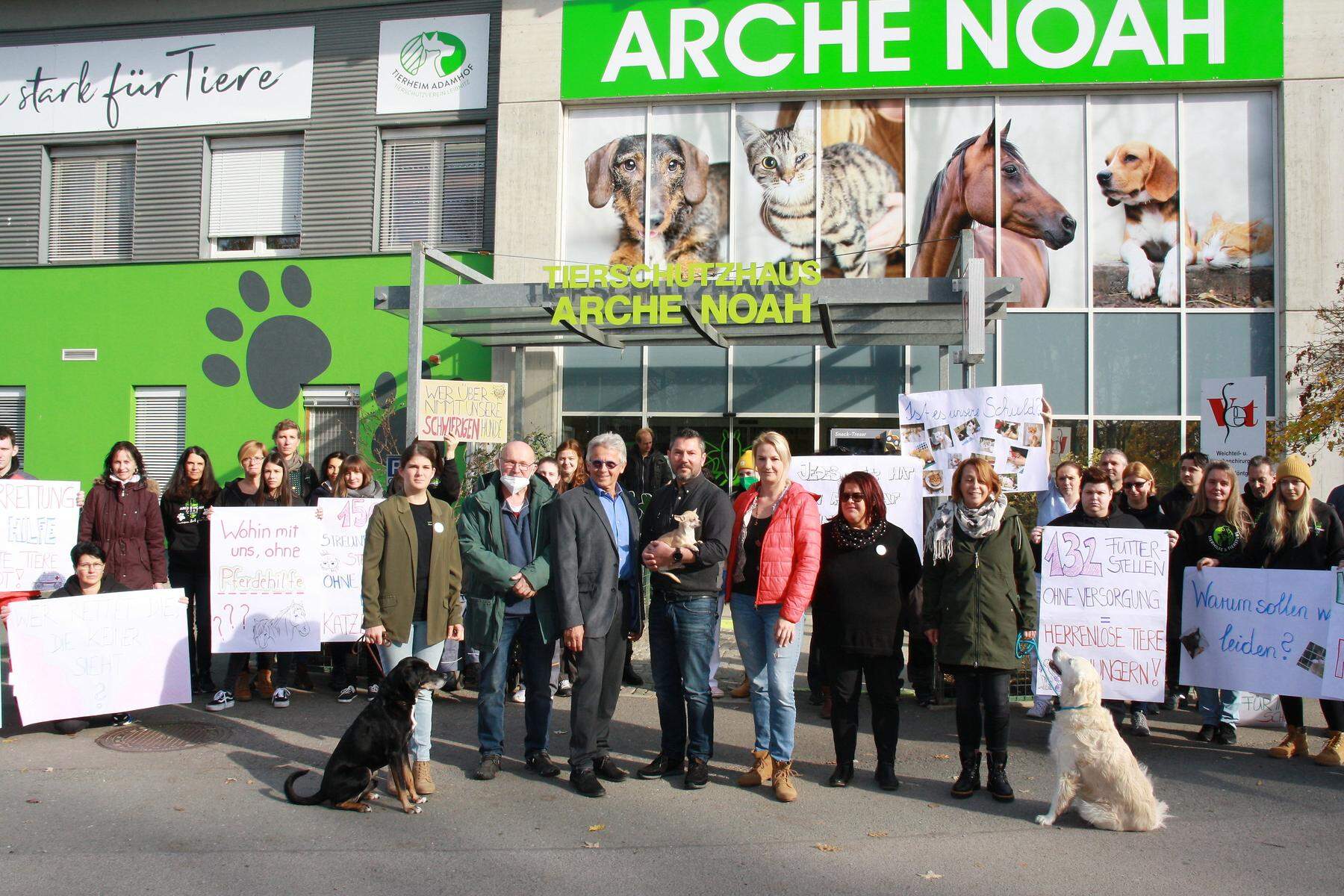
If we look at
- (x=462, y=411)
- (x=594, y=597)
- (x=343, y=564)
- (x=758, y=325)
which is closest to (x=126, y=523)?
(x=343, y=564)

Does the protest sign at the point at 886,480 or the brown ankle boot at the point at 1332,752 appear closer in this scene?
the brown ankle boot at the point at 1332,752

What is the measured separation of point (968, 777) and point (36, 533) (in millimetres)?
6764

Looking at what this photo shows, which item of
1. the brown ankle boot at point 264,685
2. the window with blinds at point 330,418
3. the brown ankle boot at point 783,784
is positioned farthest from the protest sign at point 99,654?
the window with blinds at point 330,418

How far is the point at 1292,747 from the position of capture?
5969 mm

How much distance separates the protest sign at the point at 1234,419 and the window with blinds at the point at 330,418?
11541 mm

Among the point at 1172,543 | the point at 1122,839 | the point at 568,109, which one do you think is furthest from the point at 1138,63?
the point at 1122,839

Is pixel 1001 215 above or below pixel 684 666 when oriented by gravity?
above

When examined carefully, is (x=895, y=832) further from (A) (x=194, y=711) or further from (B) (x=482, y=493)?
(A) (x=194, y=711)

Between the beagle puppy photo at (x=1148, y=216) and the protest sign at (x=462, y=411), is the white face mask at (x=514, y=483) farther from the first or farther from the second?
the beagle puppy photo at (x=1148, y=216)

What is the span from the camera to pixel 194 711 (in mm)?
6824


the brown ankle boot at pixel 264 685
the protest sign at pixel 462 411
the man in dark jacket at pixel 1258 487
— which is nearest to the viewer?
the man in dark jacket at pixel 1258 487

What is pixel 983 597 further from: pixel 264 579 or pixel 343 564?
pixel 264 579

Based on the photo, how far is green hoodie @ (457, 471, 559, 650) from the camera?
17.6ft

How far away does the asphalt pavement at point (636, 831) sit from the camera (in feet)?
13.3
